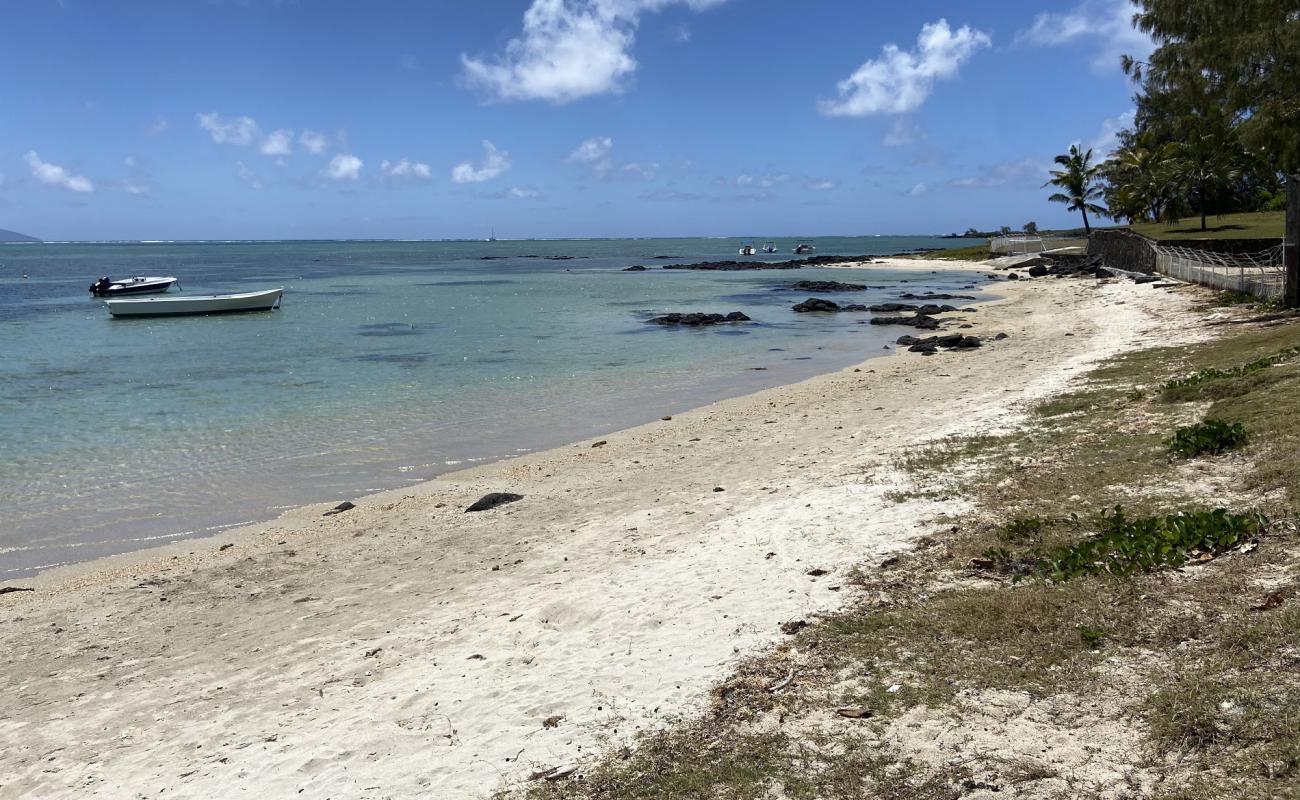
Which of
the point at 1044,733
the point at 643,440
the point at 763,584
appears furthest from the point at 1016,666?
the point at 643,440

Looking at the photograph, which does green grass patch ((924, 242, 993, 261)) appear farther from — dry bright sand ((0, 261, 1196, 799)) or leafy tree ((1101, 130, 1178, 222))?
dry bright sand ((0, 261, 1196, 799))

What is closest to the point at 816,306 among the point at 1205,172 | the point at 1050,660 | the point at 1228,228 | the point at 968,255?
the point at 1228,228

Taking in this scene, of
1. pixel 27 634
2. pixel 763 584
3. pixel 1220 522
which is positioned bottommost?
pixel 27 634

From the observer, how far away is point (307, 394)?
78.2ft

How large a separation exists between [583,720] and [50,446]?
16900 millimetres

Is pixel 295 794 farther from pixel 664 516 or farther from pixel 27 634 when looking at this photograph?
pixel 664 516

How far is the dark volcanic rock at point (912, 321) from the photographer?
121ft

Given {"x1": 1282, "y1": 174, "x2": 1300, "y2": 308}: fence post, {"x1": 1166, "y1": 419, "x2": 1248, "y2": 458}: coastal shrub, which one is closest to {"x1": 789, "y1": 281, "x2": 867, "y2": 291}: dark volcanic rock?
{"x1": 1282, "y1": 174, "x2": 1300, "y2": 308}: fence post

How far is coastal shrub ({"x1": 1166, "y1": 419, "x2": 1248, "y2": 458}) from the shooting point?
902cm

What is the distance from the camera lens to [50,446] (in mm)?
17844

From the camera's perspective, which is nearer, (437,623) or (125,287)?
(437,623)

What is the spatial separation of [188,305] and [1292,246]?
170 feet

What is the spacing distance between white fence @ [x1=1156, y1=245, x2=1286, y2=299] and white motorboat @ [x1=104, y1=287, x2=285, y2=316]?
4874 centimetres

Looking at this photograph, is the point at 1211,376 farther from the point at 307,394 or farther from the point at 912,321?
the point at 912,321
